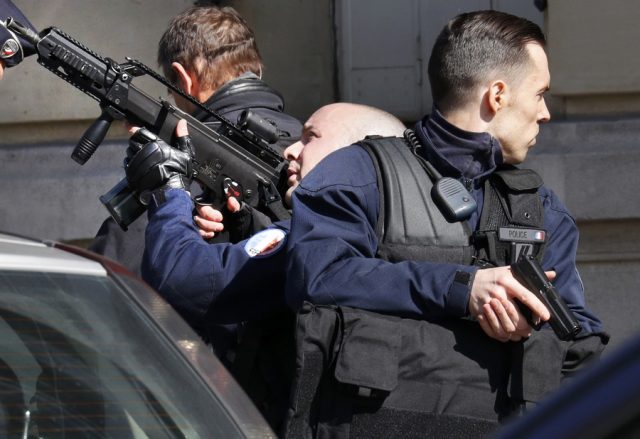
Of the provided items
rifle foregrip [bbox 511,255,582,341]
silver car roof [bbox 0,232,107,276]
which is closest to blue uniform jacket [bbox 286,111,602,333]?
rifle foregrip [bbox 511,255,582,341]

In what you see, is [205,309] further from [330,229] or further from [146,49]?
[146,49]

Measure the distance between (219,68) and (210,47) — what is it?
7 cm

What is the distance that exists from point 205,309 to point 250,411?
1037 mm

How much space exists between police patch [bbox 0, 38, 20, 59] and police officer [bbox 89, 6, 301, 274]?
45 centimetres

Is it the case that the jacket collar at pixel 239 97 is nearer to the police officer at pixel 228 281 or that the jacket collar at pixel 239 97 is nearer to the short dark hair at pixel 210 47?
the short dark hair at pixel 210 47

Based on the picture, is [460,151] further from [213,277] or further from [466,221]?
[213,277]

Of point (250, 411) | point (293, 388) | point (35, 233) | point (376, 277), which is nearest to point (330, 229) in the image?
point (376, 277)

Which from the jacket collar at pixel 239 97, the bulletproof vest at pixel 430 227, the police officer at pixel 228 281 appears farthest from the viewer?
the jacket collar at pixel 239 97

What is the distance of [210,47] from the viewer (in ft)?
12.6

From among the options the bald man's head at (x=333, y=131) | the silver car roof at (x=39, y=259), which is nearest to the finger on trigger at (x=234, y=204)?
the bald man's head at (x=333, y=131)

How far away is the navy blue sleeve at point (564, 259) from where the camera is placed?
2.93 metres

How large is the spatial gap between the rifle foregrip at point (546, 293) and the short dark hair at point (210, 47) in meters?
Answer: 1.47

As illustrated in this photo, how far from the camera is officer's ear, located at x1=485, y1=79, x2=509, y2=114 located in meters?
2.97

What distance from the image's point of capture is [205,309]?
307 cm
